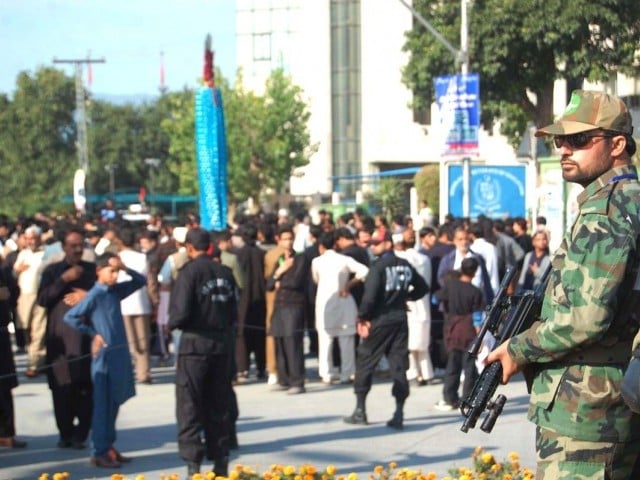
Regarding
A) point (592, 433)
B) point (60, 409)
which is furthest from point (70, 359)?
point (592, 433)

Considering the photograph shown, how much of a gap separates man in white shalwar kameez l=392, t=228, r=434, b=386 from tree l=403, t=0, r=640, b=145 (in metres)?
15.8

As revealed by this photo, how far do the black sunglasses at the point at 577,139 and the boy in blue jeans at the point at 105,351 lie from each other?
5755 mm

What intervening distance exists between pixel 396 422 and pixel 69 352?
9.77 feet

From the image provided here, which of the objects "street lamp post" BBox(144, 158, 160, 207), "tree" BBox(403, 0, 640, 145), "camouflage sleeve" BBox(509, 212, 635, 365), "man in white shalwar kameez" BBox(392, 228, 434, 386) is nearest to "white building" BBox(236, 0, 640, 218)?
"street lamp post" BBox(144, 158, 160, 207)

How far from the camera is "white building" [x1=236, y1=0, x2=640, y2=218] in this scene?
6869cm

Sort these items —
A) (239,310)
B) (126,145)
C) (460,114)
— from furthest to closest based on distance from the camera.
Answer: (126,145), (460,114), (239,310)

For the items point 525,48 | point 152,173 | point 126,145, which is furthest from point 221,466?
point 126,145

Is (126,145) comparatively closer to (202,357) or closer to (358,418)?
(358,418)

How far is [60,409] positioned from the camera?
1102 centimetres

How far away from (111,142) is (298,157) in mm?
36435

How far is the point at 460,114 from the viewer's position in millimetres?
23641

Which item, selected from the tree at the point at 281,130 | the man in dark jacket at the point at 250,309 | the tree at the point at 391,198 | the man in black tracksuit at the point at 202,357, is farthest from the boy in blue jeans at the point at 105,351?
the tree at the point at 281,130

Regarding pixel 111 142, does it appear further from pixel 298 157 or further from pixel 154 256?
pixel 154 256

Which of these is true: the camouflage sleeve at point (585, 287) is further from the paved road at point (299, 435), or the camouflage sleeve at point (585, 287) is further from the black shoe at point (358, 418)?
the black shoe at point (358, 418)
